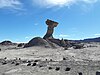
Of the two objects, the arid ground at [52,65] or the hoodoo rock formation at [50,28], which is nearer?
the arid ground at [52,65]

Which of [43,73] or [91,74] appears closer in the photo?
[91,74]

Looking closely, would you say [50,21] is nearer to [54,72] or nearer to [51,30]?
[51,30]

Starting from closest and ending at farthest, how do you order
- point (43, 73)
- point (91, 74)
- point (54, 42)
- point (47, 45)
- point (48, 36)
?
point (91, 74) → point (43, 73) → point (47, 45) → point (54, 42) → point (48, 36)

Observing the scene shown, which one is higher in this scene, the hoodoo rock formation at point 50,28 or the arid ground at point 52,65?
the hoodoo rock formation at point 50,28

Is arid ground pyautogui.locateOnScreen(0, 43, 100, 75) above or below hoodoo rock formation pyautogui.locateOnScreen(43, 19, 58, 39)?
below

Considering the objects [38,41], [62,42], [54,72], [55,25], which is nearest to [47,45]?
[38,41]

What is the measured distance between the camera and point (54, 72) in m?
28.8

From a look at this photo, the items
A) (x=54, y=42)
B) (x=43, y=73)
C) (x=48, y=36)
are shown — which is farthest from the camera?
(x=48, y=36)

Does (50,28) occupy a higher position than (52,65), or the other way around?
(50,28)

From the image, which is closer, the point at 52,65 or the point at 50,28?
the point at 52,65

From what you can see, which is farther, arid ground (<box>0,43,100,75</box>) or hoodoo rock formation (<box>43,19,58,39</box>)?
hoodoo rock formation (<box>43,19,58,39</box>)

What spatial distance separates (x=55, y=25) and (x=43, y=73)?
6290cm

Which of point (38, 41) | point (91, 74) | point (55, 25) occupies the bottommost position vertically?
point (91, 74)

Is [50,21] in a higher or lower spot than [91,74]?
higher
